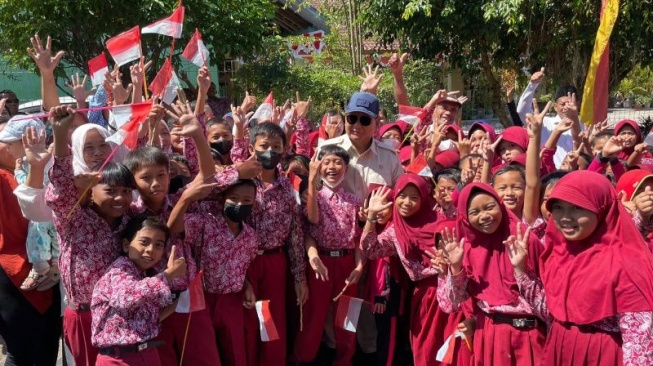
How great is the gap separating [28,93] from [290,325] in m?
11.8

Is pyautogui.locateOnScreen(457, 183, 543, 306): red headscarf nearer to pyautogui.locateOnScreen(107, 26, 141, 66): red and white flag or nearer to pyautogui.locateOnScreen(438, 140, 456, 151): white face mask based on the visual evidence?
pyautogui.locateOnScreen(438, 140, 456, 151): white face mask

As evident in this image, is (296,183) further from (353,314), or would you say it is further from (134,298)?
(134,298)

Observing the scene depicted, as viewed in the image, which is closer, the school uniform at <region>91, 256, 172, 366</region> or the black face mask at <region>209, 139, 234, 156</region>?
the school uniform at <region>91, 256, 172, 366</region>

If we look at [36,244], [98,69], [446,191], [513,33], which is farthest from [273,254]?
[513,33]

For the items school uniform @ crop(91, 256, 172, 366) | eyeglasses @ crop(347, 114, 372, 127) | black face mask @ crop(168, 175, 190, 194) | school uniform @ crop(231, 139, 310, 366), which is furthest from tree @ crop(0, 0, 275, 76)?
school uniform @ crop(91, 256, 172, 366)

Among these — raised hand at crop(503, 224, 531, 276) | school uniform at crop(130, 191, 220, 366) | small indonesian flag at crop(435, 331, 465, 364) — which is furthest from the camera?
small indonesian flag at crop(435, 331, 465, 364)

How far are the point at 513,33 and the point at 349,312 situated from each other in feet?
21.0

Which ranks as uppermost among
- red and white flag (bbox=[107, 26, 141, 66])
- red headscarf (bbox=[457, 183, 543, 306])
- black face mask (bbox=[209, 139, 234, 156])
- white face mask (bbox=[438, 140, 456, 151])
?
red and white flag (bbox=[107, 26, 141, 66])

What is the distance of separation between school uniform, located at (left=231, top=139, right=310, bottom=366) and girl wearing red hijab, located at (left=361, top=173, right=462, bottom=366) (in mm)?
485

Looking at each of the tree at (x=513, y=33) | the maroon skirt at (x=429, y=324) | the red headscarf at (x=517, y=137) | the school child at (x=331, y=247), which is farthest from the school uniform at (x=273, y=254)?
the tree at (x=513, y=33)

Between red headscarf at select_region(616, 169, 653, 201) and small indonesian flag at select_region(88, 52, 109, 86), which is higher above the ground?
small indonesian flag at select_region(88, 52, 109, 86)

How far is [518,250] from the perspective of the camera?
11.1 feet

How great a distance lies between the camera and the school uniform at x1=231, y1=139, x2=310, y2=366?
455cm

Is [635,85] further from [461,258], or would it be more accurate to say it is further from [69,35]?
[461,258]
